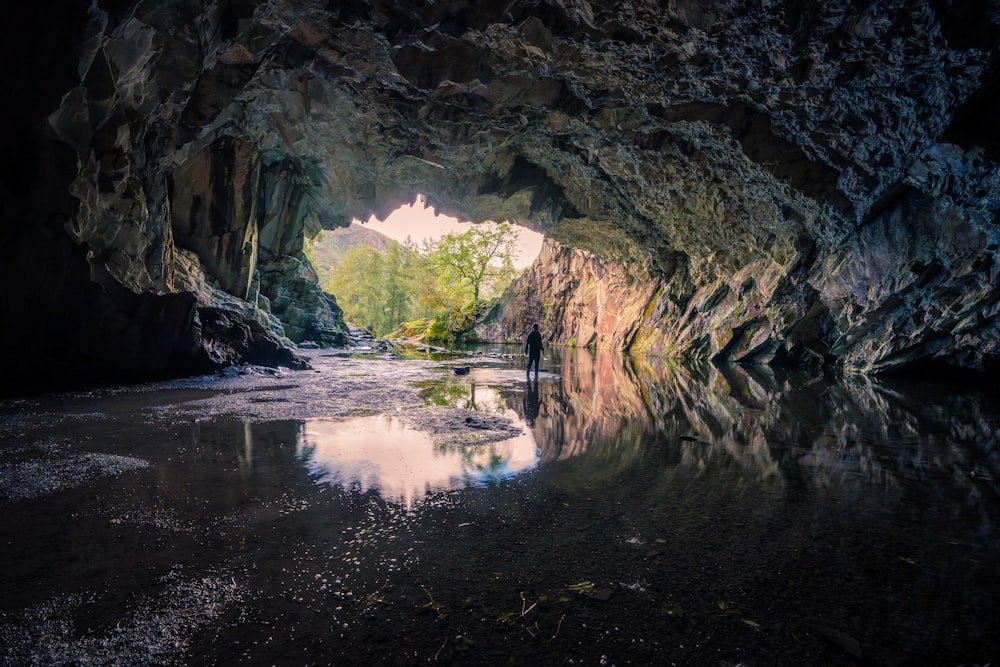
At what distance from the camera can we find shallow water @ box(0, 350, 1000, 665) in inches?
73.2

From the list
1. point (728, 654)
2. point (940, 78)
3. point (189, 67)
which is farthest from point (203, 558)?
point (940, 78)

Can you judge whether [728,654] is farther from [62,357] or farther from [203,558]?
[62,357]

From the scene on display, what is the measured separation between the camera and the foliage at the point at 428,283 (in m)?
49.3

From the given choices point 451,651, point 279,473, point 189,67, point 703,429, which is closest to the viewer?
point 451,651

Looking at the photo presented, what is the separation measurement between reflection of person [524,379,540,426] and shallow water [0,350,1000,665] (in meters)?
1.17

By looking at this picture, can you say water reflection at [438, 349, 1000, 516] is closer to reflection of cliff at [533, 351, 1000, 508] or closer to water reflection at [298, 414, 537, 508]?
reflection of cliff at [533, 351, 1000, 508]

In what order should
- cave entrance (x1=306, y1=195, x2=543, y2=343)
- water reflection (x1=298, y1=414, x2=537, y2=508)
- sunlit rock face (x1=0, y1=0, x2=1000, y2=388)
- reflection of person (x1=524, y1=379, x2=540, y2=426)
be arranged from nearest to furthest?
water reflection (x1=298, y1=414, x2=537, y2=508) → reflection of person (x1=524, y1=379, x2=540, y2=426) → sunlit rock face (x1=0, y1=0, x2=1000, y2=388) → cave entrance (x1=306, y1=195, x2=543, y2=343)

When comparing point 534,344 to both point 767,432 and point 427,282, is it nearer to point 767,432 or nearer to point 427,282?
point 767,432

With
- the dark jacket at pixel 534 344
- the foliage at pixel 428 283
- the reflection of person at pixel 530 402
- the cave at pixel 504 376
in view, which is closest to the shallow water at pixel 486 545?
the cave at pixel 504 376

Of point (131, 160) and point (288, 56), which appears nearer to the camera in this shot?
point (131, 160)

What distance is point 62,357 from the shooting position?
27.1 ft

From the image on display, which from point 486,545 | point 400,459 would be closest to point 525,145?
point 400,459

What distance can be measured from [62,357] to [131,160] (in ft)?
14.4

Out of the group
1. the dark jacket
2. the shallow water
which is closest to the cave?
the shallow water
